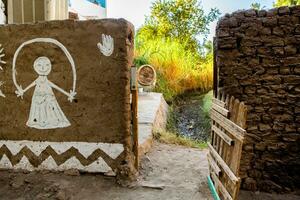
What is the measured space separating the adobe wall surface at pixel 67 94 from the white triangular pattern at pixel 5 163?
17mm

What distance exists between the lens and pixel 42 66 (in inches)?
191

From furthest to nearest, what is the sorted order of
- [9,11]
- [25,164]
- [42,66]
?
1. [9,11]
2. [25,164]
3. [42,66]

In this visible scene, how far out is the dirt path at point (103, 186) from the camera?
444 cm

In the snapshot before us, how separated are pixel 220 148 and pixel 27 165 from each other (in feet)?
8.78

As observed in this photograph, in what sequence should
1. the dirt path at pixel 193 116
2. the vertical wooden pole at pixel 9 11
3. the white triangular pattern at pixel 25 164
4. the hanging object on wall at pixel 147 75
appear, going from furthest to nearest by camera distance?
the hanging object on wall at pixel 147 75 < the dirt path at pixel 193 116 < the vertical wooden pole at pixel 9 11 < the white triangular pattern at pixel 25 164

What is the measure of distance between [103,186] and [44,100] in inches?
55.8

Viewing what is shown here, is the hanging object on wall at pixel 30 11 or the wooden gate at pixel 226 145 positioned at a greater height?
the hanging object on wall at pixel 30 11

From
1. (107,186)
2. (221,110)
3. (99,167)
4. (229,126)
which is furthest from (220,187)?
(99,167)

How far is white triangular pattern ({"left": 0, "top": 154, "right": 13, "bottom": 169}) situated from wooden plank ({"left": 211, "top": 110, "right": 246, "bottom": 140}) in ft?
9.64

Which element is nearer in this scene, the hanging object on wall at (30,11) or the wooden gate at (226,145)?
the wooden gate at (226,145)

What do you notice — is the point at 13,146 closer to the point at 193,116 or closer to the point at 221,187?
the point at 221,187

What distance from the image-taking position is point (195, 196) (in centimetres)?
448

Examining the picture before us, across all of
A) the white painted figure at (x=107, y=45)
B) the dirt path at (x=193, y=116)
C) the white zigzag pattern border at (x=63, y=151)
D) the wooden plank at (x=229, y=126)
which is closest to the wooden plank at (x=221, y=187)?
the wooden plank at (x=229, y=126)

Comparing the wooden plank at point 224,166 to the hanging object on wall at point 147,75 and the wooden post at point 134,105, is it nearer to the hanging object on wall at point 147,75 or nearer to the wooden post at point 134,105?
the wooden post at point 134,105
